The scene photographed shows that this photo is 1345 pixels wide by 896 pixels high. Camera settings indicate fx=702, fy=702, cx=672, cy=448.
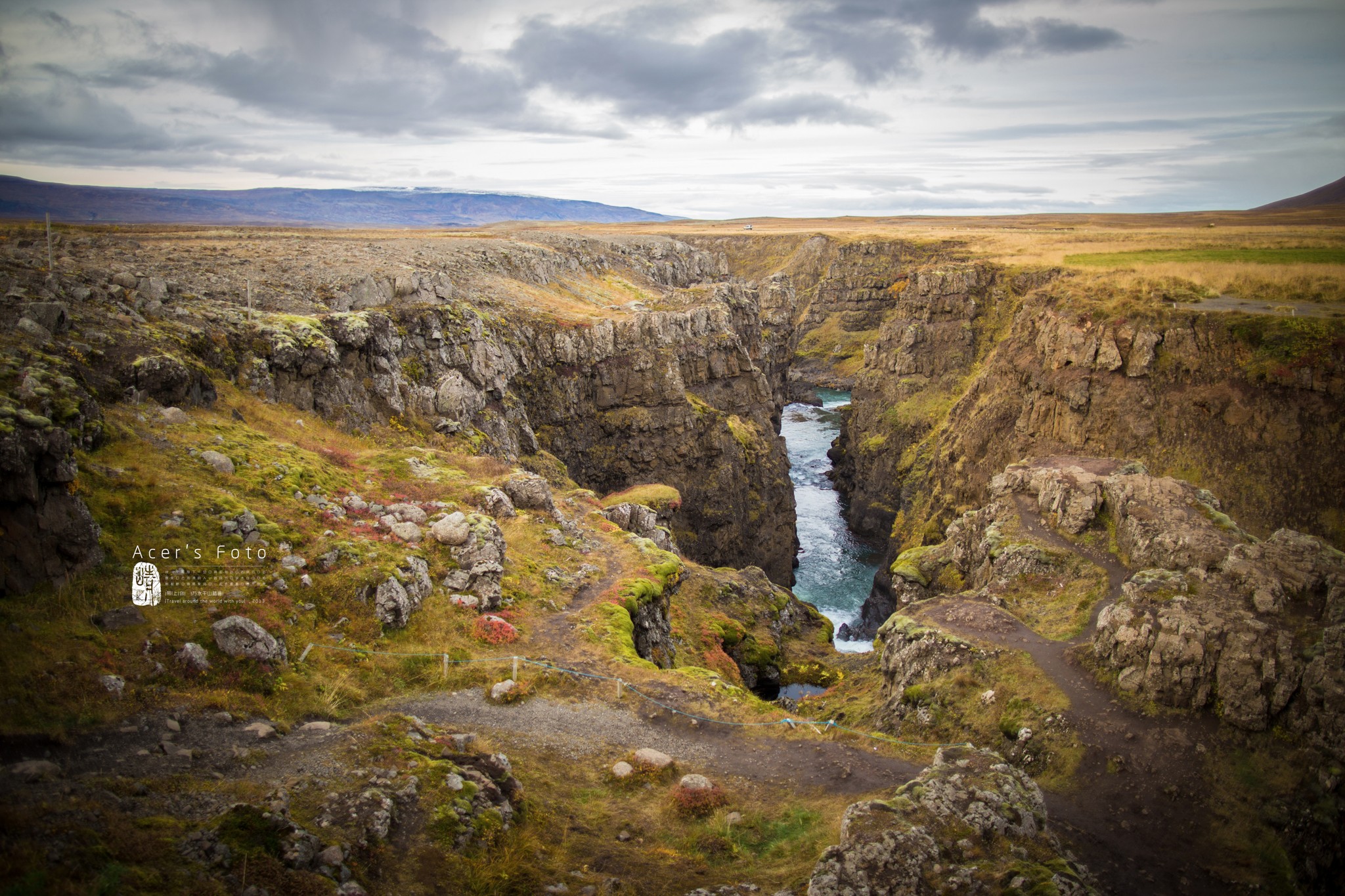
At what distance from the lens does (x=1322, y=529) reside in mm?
33906

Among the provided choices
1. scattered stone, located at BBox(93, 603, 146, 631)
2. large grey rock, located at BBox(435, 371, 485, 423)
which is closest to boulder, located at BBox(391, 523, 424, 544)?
scattered stone, located at BBox(93, 603, 146, 631)

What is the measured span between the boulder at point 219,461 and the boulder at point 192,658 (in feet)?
26.1

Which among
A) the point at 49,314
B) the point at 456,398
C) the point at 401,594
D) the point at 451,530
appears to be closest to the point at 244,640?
the point at 401,594

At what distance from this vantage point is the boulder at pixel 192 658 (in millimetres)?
14805

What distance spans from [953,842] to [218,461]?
22240mm

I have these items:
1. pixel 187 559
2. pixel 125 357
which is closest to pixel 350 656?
pixel 187 559

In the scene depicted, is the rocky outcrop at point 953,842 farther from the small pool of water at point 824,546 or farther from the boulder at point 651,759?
the small pool of water at point 824,546

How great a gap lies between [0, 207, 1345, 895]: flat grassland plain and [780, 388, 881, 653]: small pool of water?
28239 millimetres

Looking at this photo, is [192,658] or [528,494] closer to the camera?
[192,658]

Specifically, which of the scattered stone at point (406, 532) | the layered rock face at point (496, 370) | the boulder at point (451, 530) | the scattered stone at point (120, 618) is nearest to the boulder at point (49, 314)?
the layered rock face at point (496, 370)

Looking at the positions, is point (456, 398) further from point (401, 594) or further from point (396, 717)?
point (396, 717)

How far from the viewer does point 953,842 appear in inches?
537

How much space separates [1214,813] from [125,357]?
34.0m

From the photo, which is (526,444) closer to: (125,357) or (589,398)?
(589,398)
